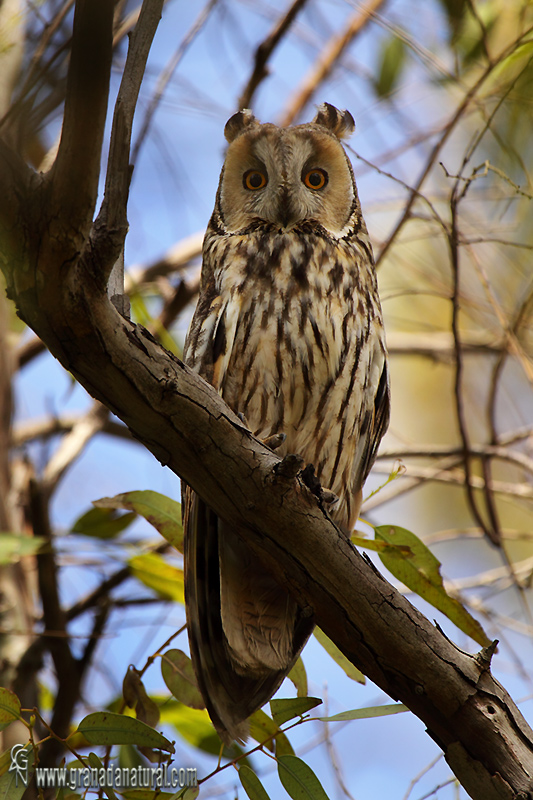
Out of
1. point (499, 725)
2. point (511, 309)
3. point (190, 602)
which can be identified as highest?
point (511, 309)

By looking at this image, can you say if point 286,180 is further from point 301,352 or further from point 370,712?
point 370,712

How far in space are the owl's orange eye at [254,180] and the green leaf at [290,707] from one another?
1.36 metres

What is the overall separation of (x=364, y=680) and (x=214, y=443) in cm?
80

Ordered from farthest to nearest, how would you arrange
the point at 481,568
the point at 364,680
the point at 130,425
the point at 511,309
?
the point at 481,568 → the point at 511,309 → the point at 364,680 → the point at 130,425

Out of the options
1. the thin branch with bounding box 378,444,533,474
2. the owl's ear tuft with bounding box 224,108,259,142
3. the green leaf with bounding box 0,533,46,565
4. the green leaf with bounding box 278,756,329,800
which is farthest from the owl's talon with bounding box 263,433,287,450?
the thin branch with bounding box 378,444,533,474

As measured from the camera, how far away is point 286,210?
6.86 feet

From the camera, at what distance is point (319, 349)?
184cm

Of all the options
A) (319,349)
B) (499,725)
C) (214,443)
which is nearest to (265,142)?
(319,349)

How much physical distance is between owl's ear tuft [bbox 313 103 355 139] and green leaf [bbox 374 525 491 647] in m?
1.26

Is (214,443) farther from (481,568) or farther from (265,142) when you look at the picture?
(481,568)

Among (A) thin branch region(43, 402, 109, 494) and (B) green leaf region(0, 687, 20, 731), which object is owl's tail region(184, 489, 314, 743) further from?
(A) thin branch region(43, 402, 109, 494)

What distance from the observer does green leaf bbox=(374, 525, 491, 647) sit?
1.79 meters

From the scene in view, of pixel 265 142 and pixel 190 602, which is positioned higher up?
pixel 265 142

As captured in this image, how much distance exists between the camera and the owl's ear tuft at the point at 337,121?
94.0 inches
